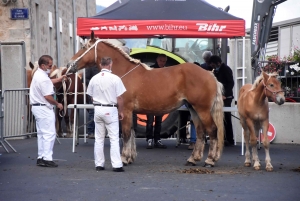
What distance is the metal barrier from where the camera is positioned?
17.9m

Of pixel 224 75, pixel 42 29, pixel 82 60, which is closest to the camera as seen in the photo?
pixel 82 60

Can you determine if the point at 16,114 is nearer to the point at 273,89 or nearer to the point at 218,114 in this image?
the point at 218,114

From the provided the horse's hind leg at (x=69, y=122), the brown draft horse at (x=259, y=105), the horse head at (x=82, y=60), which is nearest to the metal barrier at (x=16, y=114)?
the horse's hind leg at (x=69, y=122)

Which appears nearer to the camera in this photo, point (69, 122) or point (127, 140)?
point (127, 140)

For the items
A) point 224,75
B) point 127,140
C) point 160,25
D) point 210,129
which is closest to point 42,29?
point 224,75

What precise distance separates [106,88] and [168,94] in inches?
67.2

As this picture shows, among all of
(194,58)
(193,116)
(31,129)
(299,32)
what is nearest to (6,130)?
(31,129)

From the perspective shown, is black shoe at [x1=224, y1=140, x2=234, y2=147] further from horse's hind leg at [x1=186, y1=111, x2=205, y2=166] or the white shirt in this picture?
the white shirt

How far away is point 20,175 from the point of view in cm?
1132

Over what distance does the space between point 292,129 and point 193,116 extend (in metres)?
5.71

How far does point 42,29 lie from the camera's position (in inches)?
1080

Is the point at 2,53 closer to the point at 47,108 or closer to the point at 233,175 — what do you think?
the point at 47,108

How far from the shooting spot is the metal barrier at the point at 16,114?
704 inches

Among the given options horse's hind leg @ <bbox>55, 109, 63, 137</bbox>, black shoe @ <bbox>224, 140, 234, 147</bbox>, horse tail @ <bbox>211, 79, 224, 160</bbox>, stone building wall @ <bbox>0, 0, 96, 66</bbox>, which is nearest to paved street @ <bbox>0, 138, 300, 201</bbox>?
horse tail @ <bbox>211, 79, 224, 160</bbox>
